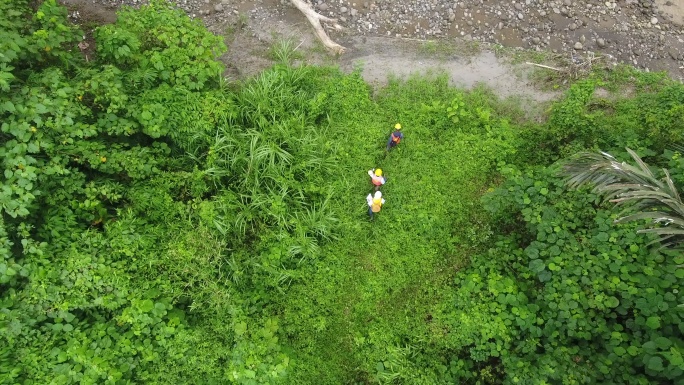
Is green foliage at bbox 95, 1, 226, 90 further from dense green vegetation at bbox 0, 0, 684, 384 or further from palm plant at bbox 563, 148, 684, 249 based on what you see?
palm plant at bbox 563, 148, 684, 249

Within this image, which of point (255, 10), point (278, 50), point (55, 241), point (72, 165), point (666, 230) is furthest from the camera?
point (255, 10)

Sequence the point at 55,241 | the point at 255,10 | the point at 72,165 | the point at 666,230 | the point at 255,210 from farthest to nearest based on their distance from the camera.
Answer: the point at 255,10
the point at 255,210
the point at 72,165
the point at 55,241
the point at 666,230

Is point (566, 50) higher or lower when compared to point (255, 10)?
lower

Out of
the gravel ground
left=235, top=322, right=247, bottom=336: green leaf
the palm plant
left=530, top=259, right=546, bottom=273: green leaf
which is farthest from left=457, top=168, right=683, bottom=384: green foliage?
the gravel ground

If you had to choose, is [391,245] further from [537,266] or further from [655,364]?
[655,364]

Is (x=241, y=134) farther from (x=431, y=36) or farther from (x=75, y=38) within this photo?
(x=431, y=36)

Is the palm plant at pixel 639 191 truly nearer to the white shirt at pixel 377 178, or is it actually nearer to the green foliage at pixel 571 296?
the green foliage at pixel 571 296

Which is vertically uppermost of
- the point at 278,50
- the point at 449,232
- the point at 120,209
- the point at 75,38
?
the point at 75,38

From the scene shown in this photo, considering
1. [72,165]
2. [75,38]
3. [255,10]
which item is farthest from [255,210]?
[255,10]
